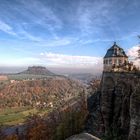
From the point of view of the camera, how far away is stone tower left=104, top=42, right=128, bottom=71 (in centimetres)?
5906

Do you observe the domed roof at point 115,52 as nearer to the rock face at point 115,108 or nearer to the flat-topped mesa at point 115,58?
the flat-topped mesa at point 115,58

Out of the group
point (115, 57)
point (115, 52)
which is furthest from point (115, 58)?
point (115, 52)

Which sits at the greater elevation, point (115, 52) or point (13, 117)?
point (115, 52)

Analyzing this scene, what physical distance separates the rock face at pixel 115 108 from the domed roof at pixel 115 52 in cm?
706

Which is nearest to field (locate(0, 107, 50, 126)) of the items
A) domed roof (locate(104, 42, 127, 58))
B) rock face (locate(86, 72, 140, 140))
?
domed roof (locate(104, 42, 127, 58))

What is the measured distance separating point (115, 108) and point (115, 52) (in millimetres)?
15501

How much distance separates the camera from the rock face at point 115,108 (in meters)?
42.8

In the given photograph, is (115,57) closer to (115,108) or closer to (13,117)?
(115,108)

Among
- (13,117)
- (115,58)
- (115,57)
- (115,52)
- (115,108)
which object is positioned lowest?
(13,117)

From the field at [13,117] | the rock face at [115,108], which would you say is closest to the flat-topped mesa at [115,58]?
the rock face at [115,108]

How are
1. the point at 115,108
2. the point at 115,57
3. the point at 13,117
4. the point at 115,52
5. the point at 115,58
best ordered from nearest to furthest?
1. the point at 115,108
2. the point at 115,57
3. the point at 115,58
4. the point at 115,52
5. the point at 13,117

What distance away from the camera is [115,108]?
1984 inches

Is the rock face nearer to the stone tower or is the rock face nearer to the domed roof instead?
the stone tower

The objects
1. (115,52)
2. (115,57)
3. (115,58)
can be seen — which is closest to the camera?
(115,57)
